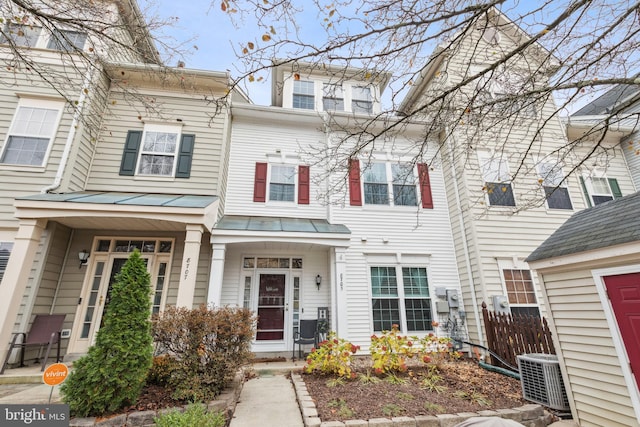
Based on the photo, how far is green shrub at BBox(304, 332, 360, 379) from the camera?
192 inches

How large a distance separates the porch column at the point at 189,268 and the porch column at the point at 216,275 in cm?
39


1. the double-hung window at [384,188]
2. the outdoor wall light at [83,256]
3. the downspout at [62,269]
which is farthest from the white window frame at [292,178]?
the downspout at [62,269]

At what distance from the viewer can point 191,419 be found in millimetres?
2924

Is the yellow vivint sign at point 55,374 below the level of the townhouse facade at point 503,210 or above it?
below

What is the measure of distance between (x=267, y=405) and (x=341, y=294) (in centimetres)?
296

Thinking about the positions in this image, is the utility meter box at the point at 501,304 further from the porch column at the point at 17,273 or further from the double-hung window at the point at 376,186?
the porch column at the point at 17,273

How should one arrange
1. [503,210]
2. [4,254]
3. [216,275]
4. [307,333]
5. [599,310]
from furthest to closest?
[503,210], [307,333], [216,275], [4,254], [599,310]

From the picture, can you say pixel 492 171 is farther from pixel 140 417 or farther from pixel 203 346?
pixel 140 417

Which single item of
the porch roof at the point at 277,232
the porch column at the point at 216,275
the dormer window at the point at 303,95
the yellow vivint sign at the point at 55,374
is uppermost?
the dormer window at the point at 303,95

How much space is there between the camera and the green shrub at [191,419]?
2857 millimetres

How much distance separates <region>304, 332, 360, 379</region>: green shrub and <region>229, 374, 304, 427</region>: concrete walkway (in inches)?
22.7

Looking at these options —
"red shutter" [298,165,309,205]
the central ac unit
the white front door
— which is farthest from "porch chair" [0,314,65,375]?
the central ac unit

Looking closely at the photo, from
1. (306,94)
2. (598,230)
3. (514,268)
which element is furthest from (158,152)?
(514,268)

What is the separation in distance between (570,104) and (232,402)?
603cm
